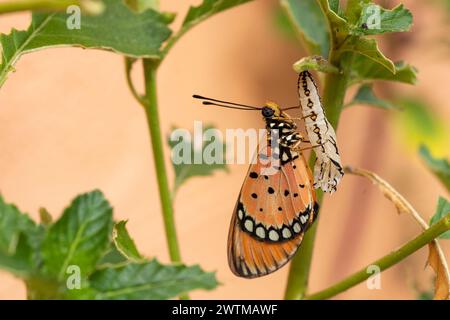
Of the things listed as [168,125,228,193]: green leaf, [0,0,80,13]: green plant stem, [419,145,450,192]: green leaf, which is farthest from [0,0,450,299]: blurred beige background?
[0,0,80,13]: green plant stem

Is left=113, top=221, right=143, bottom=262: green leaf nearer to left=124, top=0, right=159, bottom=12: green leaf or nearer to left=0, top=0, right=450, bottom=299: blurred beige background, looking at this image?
left=124, top=0, right=159, bottom=12: green leaf

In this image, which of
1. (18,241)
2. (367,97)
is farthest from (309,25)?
(18,241)

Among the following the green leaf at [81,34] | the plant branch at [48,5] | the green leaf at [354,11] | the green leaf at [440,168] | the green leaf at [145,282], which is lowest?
the green leaf at [145,282]

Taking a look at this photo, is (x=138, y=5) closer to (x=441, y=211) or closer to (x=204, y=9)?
(x=204, y=9)

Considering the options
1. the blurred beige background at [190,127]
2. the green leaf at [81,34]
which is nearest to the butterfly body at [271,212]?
the green leaf at [81,34]

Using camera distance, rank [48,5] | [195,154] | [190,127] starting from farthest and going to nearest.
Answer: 1. [190,127]
2. [195,154]
3. [48,5]

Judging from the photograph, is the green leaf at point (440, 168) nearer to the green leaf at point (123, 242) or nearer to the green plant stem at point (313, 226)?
the green plant stem at point (313, 226)
